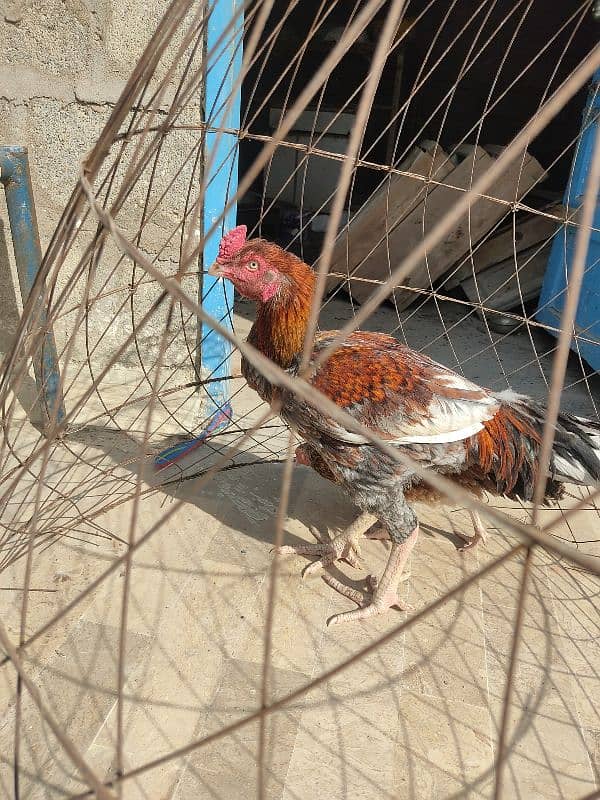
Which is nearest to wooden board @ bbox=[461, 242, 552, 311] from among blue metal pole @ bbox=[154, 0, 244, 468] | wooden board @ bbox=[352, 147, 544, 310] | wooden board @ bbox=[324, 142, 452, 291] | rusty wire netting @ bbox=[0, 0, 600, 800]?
wooden board @ bbox=[352, 147, 544, 310]

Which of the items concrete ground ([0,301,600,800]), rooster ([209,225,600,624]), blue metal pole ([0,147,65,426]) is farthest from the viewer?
blue metal pole ([0,147,65,426])

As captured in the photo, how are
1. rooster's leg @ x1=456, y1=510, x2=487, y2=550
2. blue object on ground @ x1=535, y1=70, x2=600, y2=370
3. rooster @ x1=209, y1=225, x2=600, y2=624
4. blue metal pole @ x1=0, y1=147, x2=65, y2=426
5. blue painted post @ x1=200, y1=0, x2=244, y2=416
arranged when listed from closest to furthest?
1. rooster @ x1=209, y1=225, x2=600, y2=624
2. rooster's leg @ x1=456, y1=510, x2=487, y2=550
3. blue metal pole @ x1=0, y1=147, x2=65, y2=426
4. blue painted post @ x1=200, y1=0, x2=244, y2=416
5. blue object on ground @ x1=535, y1=70, x2=600, y2=370

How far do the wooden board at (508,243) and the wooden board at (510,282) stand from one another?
51mm

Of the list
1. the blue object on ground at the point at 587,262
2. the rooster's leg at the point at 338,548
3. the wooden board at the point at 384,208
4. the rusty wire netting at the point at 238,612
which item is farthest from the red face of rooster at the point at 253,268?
the wooden board at the point at 384,208

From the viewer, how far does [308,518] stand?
227 cm

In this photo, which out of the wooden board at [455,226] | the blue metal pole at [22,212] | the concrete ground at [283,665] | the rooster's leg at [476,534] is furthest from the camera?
the wooden board at [455,226]

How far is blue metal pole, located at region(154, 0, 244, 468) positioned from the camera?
2410 millimetres

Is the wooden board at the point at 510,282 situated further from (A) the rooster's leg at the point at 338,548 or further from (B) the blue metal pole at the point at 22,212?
(B) the blue metal pole at the point at 22,212

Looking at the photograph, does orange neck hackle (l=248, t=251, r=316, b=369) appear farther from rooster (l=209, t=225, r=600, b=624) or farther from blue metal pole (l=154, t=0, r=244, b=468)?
blue metal pole (l=154, t=0, r=244, b=468)

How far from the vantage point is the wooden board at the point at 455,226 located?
449 centimetres

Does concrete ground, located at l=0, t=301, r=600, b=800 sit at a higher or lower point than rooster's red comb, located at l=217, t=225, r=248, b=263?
lower

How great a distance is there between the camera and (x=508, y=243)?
4.93 m

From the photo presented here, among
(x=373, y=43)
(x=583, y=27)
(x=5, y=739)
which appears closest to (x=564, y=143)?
(x=583, y=27)

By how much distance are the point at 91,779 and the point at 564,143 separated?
250 inches
